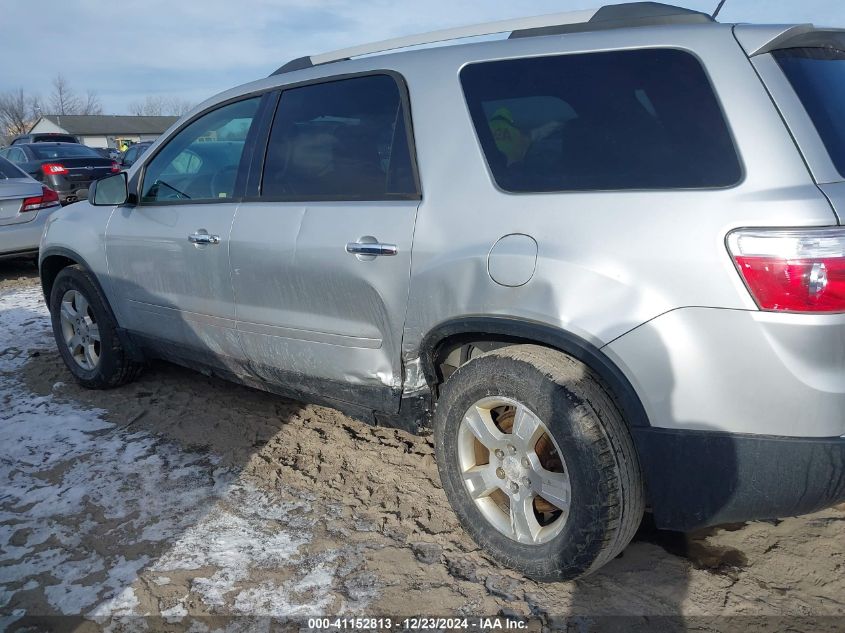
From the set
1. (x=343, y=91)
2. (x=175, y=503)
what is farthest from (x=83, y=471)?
(x=343, y=91)

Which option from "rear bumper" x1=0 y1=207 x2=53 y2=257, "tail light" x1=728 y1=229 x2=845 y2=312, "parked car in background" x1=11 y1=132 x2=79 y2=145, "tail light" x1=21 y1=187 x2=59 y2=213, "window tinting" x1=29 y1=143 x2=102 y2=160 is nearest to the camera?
"tail light" x1=728 y1=229 x2=845 y2=312

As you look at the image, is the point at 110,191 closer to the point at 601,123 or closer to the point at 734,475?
the point at 601,123

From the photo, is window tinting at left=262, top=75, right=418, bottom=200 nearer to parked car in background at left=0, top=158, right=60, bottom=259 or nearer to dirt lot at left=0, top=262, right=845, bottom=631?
dirt lot at left=0, top=262, right=845, bottom=631

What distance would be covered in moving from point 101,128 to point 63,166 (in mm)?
65531

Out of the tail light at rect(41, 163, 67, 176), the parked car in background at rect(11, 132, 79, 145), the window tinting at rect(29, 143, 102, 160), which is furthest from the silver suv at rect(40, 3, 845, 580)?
the parked car in background at rect(11, 132, 79, 145)

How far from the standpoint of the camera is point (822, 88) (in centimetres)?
208

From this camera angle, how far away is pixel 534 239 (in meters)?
2.23

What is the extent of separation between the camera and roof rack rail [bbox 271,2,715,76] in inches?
90.0

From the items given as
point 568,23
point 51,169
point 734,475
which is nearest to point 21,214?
point 51,169

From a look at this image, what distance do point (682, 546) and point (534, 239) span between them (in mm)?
1377

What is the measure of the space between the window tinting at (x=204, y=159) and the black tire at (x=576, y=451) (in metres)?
1.82

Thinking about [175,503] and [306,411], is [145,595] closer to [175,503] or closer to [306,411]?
[175,503]

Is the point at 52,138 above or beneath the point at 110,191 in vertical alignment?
above

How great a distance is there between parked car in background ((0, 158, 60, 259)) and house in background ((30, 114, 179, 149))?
66.7 m
